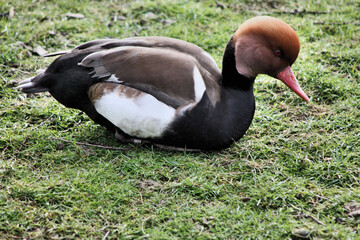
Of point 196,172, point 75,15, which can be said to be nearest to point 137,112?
point 196,172

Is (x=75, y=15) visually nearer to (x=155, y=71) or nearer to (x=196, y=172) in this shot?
(x=155, y=71)

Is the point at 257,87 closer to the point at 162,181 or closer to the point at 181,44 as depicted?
the point at 181,44

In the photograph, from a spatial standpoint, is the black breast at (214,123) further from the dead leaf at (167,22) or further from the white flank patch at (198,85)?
the dead leaf at (167,22)

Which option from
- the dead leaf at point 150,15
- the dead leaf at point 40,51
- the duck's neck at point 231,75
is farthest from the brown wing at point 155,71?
the dead leaf at point 150,15

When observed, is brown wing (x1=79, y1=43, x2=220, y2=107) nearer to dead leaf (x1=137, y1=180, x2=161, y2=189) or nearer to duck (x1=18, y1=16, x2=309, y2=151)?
duck (x1=18, y1=16, x2=309, y2=151)

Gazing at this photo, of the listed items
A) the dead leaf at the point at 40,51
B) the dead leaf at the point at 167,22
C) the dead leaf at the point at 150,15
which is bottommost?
the dead leaf at the point at 40,51

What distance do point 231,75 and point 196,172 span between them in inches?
32.1

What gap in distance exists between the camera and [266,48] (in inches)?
125

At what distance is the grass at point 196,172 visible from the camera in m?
2.55

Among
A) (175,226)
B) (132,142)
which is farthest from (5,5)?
(175,226)

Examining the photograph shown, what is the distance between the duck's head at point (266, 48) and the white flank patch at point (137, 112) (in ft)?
2.39

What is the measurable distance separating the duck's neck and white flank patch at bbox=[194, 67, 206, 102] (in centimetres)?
28

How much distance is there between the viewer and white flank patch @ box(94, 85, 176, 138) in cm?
299

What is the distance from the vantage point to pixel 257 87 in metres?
4.21
